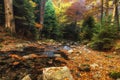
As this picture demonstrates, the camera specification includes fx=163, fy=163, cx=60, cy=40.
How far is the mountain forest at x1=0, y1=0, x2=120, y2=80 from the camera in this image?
15.4 feet

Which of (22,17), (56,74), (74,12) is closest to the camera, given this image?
(56,74)

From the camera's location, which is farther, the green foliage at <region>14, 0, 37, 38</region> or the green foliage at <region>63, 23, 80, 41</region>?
the green foliage at <region>63, 23, 80, 41</region>

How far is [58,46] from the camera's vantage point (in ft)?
38.0

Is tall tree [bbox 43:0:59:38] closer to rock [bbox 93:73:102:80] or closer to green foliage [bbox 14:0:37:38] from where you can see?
green foliage [bbox 14:0:37:38]

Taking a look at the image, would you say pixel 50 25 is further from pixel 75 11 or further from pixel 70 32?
pixel 75 11

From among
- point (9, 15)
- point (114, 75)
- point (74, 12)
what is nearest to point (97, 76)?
point (114, 75)

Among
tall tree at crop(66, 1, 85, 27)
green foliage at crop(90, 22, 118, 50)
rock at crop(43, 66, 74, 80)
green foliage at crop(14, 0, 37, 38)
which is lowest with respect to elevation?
rock at crop(43, 66, 74, 80)

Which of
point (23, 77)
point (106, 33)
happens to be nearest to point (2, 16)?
point (106, 33)

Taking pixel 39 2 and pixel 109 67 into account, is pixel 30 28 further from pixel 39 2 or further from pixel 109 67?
pixel 109 67

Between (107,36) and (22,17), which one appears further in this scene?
(22,17)

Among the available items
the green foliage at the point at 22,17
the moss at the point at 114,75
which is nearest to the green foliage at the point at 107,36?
the moss at the point at 114,75

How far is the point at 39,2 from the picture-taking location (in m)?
19.6

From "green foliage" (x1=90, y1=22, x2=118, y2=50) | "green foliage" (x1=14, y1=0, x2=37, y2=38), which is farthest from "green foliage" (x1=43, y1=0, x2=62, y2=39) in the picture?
"green foliage" (x1=90, y1=22, x2=118, y2=50)

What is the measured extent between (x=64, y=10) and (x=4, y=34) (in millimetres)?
16660
